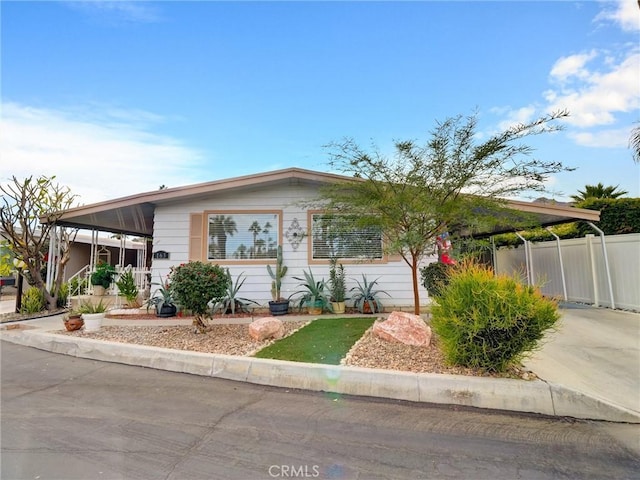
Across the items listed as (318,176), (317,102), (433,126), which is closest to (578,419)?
(433,126)

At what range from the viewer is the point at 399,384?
3947mm

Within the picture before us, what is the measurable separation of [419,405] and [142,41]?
9555mm

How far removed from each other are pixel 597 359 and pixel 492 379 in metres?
2.36

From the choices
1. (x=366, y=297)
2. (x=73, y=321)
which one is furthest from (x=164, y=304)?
(x=366, y=297)

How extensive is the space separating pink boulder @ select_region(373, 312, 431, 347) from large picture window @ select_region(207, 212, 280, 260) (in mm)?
4289

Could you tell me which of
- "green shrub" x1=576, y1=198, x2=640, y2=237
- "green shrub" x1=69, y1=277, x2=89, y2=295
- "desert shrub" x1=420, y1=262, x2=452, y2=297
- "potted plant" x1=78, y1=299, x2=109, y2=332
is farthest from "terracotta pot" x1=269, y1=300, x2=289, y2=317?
"green shrub" x1=576, y1=198, x2=640, y2=237

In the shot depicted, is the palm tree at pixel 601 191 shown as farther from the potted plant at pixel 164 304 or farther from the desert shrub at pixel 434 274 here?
the potted plant at pixel 164 304

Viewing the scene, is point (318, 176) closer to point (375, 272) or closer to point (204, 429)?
point (375, 272)

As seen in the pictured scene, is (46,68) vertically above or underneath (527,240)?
above

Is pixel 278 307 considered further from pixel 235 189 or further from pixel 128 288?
pixel 128 288

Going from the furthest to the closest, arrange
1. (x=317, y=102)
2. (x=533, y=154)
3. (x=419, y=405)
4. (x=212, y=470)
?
(x=317, y=102), (x=533, y=154), (x=419, y=405), (x=212, y=470)

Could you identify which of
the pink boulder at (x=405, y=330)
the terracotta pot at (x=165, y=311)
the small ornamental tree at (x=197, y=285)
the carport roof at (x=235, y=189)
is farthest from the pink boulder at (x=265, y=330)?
the carport roof at (x=235, y=189)

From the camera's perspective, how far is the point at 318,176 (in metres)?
8.28

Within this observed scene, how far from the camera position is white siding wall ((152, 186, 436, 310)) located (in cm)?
884
